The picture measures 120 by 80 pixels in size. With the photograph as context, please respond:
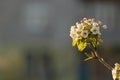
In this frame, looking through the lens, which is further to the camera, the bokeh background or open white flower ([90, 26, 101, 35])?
the bokeh background

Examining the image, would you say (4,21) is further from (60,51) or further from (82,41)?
(82,41)

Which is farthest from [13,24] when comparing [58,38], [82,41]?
[82,41]

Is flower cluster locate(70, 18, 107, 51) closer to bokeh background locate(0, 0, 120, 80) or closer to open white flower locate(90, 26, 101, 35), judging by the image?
open white flower locate(90, 26, 101, 35)

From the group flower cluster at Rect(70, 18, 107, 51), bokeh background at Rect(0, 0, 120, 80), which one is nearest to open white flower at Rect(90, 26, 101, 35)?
flower cluster at Rect(70, 18, 107, 51)

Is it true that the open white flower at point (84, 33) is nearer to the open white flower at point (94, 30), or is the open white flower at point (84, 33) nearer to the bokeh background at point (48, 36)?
the open white flower at point (94, 30)

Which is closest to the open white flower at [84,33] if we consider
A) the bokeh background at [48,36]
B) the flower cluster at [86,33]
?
the flower cluster at [86,33]

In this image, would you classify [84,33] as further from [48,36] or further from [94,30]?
[48,36]

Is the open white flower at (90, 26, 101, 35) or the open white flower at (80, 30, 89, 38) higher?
the open white flower at (90, 26, 101, 35)

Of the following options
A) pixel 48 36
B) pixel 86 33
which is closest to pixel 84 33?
pixel 86 33
